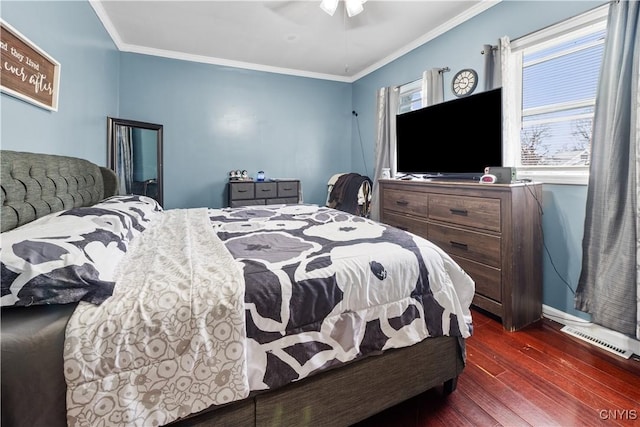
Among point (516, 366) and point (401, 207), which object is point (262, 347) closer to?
point (516, 366)

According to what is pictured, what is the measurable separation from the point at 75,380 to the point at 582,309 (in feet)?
9.10

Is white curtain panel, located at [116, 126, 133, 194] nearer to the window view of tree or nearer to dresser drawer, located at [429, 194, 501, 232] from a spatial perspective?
dresser drawer, located at [429, 194, 501, 232]

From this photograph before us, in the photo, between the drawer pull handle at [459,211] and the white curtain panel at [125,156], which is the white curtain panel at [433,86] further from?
the white curtain panel at [125,156]

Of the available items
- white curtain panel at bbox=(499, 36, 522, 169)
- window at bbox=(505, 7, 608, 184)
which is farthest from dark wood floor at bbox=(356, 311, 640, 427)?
white curtain panel at bbox=(499, 36, 522, 169)

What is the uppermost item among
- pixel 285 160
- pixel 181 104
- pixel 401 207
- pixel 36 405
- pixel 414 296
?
pixel 181 104

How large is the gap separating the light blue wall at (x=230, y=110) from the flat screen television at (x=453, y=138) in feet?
1.44

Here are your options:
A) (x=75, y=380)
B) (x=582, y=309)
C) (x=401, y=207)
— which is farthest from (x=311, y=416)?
(x=401, y=207)

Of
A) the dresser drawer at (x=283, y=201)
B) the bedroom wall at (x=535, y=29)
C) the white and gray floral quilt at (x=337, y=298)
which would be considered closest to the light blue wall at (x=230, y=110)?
the bedroom wall at (x=535, y=29)

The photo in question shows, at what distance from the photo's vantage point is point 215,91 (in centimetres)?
420

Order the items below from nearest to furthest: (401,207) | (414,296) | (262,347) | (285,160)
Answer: (262,347), (414,296), (401,207), (285,160)

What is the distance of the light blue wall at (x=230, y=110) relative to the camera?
2092 millimetres

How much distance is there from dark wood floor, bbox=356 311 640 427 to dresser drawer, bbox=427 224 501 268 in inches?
22.0

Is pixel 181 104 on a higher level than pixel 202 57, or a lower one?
lower

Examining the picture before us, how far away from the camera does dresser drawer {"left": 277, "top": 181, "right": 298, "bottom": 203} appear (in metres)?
4.37
